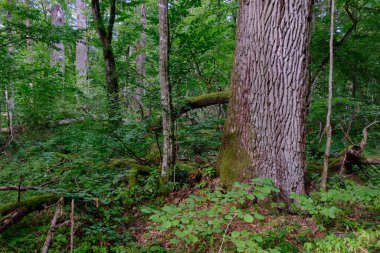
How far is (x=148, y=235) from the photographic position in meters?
3.15

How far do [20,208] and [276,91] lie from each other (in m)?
3.51

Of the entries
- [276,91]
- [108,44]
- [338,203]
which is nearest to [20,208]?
[276,91]

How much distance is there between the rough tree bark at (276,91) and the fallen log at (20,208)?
2.59 meters

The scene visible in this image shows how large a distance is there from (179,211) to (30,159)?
4.32m

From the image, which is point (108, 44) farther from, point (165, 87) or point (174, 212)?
point (174, 212)

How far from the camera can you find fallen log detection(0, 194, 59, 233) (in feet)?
9.48

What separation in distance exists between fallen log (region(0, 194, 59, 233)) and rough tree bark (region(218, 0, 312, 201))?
2.59 meters

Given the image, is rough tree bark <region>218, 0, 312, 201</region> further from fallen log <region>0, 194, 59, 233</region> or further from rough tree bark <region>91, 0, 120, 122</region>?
rough tree bark <region>91, 0, 120, 122</region>

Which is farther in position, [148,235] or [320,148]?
[320,148]

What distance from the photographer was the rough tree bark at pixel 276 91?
3.18m

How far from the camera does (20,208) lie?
3.11m

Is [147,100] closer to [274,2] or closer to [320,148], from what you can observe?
[274,2]

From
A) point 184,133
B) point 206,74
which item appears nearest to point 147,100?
point 184,133

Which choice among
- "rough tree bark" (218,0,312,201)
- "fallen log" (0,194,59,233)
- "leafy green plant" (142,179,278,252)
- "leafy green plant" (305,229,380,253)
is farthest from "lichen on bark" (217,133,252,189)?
"fallen log" (0,194,59,233)
